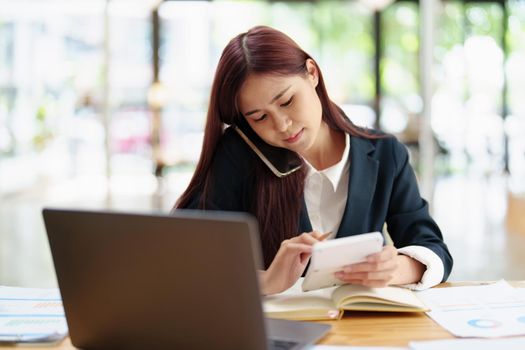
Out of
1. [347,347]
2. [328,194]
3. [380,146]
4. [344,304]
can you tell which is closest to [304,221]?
[328,194]

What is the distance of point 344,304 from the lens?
1.41 m

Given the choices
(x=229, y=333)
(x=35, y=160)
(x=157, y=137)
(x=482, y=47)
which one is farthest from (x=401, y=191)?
(x=482, y=47)

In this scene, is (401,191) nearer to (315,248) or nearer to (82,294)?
(315,248)

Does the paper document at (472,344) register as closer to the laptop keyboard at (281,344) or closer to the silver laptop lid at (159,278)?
the laptop keyboard at (281,344)

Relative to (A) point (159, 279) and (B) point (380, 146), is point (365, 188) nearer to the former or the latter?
(B) point (380, 146)

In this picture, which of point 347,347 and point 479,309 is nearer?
point 347,347

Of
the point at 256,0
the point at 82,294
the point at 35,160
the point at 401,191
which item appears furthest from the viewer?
the point at 256,0

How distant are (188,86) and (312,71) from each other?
9.63 meters

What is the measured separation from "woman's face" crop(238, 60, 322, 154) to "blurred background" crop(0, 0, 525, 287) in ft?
23.9

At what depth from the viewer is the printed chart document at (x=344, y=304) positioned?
4.62 feet

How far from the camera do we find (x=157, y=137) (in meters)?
11.2

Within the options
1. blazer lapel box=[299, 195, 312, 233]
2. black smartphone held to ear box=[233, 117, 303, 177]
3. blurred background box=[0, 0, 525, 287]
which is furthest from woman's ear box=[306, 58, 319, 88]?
blurred background box=[0, 0, 525, 287]

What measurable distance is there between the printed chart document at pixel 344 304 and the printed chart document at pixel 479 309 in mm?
55

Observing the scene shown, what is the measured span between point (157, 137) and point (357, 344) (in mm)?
10191
